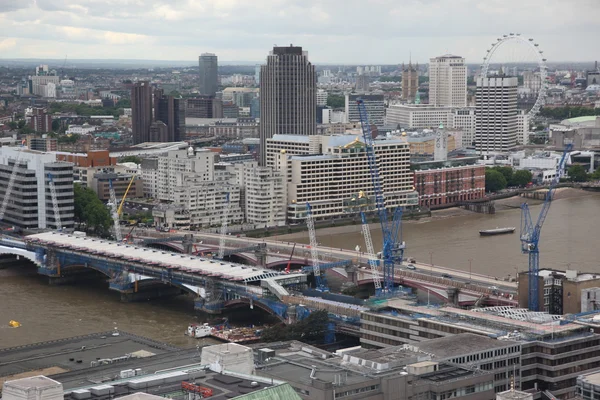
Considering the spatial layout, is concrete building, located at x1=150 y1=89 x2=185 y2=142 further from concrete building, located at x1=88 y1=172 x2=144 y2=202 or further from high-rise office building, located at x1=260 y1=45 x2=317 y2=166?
concrete building, located at x1=88 y1=172 x2=144 y2=202

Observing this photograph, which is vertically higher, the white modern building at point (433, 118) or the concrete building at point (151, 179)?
the white modern building at point (433, 118)

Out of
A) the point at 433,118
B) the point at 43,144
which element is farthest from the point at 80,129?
the point at 433,118

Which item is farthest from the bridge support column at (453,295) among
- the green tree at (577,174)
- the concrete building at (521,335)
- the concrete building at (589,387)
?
the green tree at (577,174)

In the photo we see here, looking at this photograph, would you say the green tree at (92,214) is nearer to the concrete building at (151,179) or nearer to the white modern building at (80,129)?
the concrete building at (151,179)

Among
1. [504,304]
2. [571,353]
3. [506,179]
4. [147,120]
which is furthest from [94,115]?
[571,353]

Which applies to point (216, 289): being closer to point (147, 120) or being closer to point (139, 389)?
point (139, 389)

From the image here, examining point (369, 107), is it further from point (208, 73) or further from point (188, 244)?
Result: point (188, 244)
